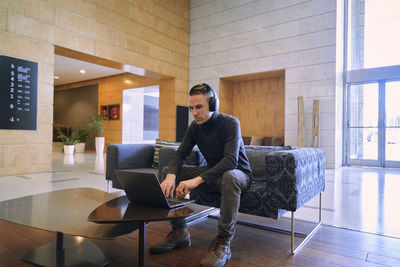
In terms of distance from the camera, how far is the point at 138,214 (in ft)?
3.93

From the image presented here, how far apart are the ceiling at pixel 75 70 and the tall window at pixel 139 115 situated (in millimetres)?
1202

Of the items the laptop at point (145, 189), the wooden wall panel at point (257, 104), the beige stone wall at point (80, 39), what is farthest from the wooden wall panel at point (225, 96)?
the laptop at point (145, 189)

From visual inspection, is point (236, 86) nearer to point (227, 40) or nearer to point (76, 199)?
point (227, 40)

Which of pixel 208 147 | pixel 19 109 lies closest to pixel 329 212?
pixel 208 147

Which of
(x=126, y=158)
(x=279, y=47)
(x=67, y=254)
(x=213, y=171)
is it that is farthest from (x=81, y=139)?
(x=213, y=171)

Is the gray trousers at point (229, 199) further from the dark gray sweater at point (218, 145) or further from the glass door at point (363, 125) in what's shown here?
the glass door at point (363, 125)

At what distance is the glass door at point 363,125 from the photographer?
715 centimetres

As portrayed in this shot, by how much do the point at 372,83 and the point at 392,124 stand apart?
→ 116cm

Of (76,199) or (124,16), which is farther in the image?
(124,16)

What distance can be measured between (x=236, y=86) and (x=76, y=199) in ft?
25.7

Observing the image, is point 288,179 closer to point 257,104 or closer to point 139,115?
point 257,104

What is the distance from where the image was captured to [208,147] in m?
1.88

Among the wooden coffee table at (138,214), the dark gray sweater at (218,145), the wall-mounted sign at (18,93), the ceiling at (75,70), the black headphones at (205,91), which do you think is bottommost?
the wooden coffee table at (138,214)

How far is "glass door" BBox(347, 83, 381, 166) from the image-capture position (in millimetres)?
7152
